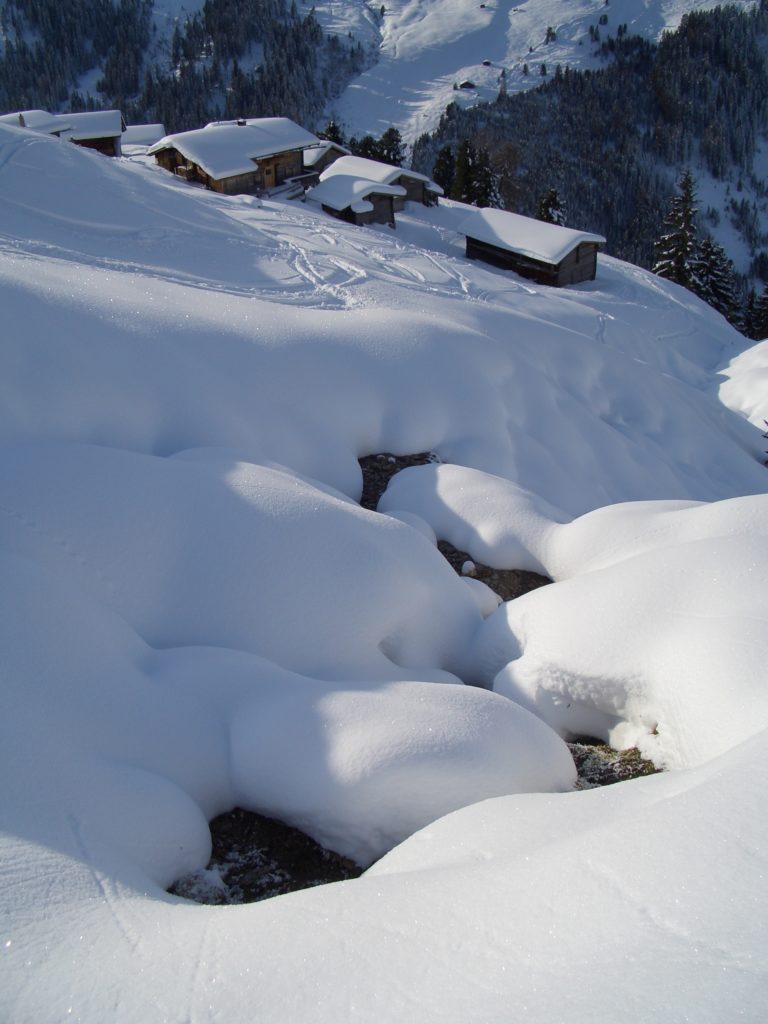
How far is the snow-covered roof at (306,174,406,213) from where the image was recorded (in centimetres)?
3117

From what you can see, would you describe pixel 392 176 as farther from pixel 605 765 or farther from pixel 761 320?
pixel 605 765

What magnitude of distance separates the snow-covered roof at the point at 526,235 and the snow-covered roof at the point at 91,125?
59.2 feet

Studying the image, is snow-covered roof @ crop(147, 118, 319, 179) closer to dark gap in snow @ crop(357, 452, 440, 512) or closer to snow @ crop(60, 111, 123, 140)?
snow @ crop(60, 111, 123, 140)

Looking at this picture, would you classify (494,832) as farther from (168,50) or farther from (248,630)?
(168,50)

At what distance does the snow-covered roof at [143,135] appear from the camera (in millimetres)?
46188

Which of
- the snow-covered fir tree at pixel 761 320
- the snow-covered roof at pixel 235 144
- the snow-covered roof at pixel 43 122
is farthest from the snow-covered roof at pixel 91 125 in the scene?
the snow-covered fir tree at pixel 761 320

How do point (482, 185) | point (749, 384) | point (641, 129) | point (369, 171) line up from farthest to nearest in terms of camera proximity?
point (641, 129) < point (482, 185) < point (369, 171) < point (749, 384)

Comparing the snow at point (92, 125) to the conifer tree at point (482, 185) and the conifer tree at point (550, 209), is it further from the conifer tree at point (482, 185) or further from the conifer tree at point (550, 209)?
the conifer tree at point (550, 209)

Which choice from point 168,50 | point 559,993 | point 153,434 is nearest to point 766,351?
point 153,434

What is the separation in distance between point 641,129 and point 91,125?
7896 cm

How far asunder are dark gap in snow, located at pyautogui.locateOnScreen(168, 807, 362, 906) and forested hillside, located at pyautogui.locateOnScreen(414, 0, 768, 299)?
76.2 meters

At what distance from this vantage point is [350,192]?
103 feet

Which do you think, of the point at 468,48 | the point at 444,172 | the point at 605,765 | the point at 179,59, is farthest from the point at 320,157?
the point at 468,48

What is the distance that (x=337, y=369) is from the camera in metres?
10.9
